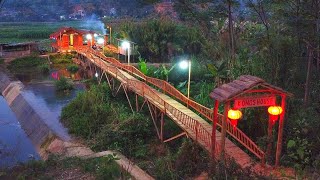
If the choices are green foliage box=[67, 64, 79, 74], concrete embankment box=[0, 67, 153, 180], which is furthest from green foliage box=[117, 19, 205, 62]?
concrete embankment box=[0, 67, 153, 180]

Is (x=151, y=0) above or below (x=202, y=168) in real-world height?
above

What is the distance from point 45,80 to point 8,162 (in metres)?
18.8

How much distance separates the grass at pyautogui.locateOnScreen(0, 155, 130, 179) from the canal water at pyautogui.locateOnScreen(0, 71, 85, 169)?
1.89 m

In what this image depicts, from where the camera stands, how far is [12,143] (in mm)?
20953

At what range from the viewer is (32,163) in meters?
12.9

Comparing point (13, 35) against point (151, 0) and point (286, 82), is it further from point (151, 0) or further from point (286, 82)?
point (286, 82)

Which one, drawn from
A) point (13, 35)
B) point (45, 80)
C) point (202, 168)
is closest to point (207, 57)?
point (45, 80)

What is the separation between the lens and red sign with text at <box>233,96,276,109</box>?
36.3 feet

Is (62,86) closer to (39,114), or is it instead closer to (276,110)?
(39,114)

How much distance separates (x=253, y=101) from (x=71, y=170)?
20.4 ft

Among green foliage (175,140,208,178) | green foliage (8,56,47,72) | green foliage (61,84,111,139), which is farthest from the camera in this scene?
green foliage (8,56,47,72)

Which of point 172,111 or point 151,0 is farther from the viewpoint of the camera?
point 151,0

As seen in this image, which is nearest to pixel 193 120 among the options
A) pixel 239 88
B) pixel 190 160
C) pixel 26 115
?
pixel 190 160

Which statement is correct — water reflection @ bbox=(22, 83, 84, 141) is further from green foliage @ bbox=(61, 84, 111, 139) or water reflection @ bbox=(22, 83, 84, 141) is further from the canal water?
green foliage @ bbox=(61, 84, 111, 139)
